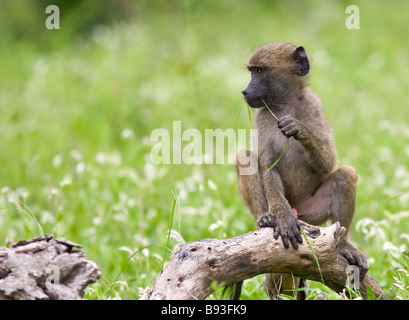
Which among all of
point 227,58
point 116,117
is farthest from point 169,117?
point 227,58

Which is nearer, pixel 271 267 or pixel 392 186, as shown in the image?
pixel 271 267

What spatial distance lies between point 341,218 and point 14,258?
2.39 meters

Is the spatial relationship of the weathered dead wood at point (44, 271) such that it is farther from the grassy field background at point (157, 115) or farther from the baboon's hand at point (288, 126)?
the baboon's hand at point (288, 126)

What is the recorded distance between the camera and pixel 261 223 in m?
4.20

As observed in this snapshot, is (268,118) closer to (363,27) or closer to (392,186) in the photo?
(392,186)

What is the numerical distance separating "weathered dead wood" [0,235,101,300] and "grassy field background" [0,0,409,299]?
744mm

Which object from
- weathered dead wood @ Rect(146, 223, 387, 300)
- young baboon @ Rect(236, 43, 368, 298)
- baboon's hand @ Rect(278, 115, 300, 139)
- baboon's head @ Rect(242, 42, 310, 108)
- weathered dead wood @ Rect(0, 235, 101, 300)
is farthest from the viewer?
baboon's head @ Rect(242, 42, 310, 108)

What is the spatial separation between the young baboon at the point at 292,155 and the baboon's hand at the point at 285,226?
39mm

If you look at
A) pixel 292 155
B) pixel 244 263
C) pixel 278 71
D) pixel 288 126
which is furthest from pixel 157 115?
pixel 244 263

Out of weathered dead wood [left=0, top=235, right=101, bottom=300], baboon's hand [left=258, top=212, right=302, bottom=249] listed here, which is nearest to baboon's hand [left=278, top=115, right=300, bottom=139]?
baboon's hand [left=258, top=212, right=302, bottom=249]

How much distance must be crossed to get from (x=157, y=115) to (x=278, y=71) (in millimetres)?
4995

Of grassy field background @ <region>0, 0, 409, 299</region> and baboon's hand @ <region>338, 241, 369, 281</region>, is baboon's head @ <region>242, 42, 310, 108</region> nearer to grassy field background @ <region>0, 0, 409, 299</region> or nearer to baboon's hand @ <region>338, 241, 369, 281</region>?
grassy field background @ <region>0, 0, 409, 299</region>

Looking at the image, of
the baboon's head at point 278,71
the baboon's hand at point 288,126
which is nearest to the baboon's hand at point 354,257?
the baboon's hand at point 288,126

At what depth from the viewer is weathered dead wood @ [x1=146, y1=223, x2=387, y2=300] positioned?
3.35 meters
